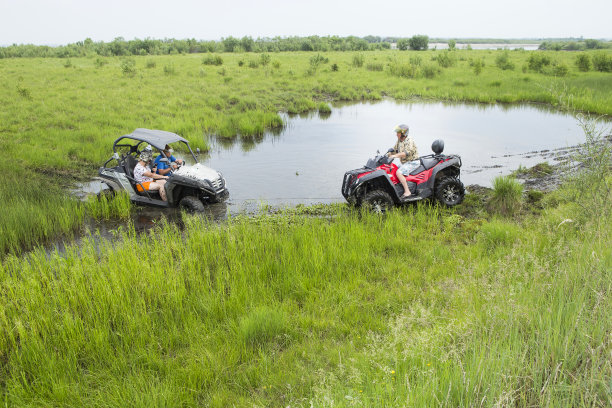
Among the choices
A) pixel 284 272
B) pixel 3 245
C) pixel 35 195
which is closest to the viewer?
pixel 284 272

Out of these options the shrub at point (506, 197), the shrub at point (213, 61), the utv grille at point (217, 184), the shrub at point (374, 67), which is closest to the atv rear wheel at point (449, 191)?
the shrub at point (506, 197)

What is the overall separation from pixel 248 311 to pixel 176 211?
16.7ft

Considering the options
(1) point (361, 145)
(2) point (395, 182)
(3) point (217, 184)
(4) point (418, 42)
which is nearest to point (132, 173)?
(3) point (217, 184)

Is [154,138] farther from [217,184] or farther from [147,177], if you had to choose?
[217,184]

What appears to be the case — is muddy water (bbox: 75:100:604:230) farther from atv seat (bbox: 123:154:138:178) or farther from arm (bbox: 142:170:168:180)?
atv seat (bbox: 123:154:138:178)

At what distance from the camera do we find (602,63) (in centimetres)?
3164

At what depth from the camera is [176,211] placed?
9484mm

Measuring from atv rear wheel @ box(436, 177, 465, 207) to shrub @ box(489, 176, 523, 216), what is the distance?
0.72 metres

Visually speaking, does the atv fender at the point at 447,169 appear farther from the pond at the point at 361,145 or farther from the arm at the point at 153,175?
the arm at the point at 153,175

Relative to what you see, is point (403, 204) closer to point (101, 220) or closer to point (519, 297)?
point (519, 297)

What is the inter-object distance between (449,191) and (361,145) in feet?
21.0

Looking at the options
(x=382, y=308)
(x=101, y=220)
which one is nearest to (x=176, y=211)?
(x=101, y=220)

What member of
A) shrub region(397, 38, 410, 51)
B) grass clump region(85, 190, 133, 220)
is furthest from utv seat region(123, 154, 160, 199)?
shrub region(397, 38, 410, 51)

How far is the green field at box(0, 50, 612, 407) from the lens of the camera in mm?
3051
